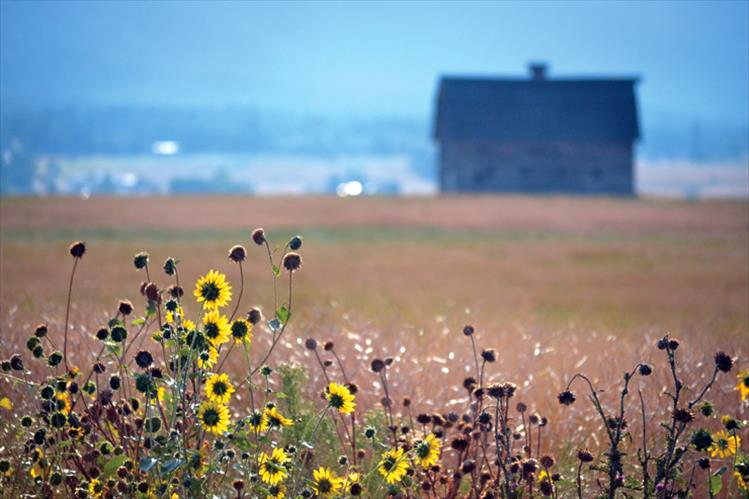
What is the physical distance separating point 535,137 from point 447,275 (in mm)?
24950

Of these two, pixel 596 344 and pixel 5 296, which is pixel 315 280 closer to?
pixel 5 296

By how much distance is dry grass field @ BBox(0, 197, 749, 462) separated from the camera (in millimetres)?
4785

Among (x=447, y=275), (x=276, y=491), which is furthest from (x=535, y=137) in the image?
(x=276, y=491)

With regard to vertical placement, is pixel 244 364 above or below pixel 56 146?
below

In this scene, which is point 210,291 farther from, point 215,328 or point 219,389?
point 219,389

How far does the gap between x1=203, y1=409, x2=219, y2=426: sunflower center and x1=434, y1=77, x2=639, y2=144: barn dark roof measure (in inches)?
1285

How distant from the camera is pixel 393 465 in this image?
293cm

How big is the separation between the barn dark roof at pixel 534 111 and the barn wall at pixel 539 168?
0.43 m

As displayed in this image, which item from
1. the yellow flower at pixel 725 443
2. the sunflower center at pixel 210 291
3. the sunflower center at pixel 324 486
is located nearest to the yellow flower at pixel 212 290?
the sunflower center at pixel 210 291

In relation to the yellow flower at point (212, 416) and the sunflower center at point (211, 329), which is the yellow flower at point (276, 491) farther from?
the sunflower center at point (211, 329)

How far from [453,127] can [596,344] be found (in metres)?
30.6

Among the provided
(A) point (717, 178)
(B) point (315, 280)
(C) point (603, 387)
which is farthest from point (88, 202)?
(A) point (717, 178)

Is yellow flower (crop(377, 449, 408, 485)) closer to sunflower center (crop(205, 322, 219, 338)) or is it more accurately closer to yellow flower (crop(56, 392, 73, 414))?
sunflower center (crop(205, 322, 219, 338))

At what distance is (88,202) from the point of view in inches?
773
